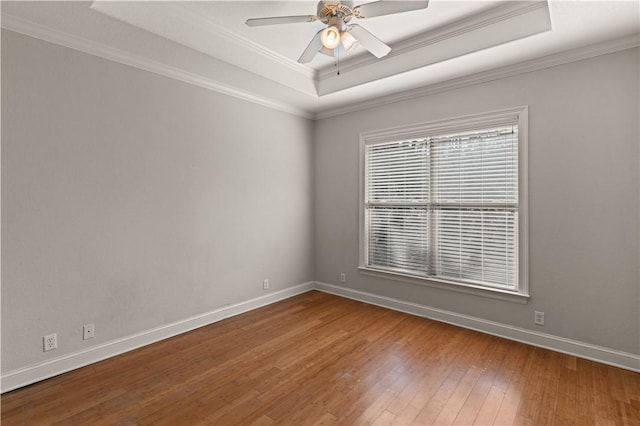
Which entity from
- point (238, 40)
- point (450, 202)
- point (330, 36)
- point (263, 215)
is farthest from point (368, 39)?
point (263, 215)

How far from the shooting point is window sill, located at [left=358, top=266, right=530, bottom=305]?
3.17m

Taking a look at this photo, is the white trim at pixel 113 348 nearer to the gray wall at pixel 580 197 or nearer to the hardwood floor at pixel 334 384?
the hardwood floor at pixel 334 384

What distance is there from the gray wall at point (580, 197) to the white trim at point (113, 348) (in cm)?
267

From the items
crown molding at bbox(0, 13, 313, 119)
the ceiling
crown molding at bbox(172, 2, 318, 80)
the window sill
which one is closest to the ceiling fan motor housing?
the ceiling

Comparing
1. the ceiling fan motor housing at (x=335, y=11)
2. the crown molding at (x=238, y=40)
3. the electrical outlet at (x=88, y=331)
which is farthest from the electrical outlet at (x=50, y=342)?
the ceiling fan motor housing at (x=335, y=11)

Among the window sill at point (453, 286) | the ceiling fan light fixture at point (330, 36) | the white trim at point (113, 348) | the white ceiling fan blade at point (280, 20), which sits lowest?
the white trim at point (113, 348)

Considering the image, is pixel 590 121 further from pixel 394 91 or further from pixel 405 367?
pixel 405 367

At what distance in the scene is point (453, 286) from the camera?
3592mm

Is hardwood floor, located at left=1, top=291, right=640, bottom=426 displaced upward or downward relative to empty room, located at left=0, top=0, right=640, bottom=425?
downward

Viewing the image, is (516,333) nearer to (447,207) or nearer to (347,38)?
(447,207)

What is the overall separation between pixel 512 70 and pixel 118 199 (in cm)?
397

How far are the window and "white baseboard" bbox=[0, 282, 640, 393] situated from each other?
40 cm

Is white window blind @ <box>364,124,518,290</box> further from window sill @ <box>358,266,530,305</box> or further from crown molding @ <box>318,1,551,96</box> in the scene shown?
crown molding @ <box>318,1,551,96</box>

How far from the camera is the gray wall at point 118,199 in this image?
2418 mm
